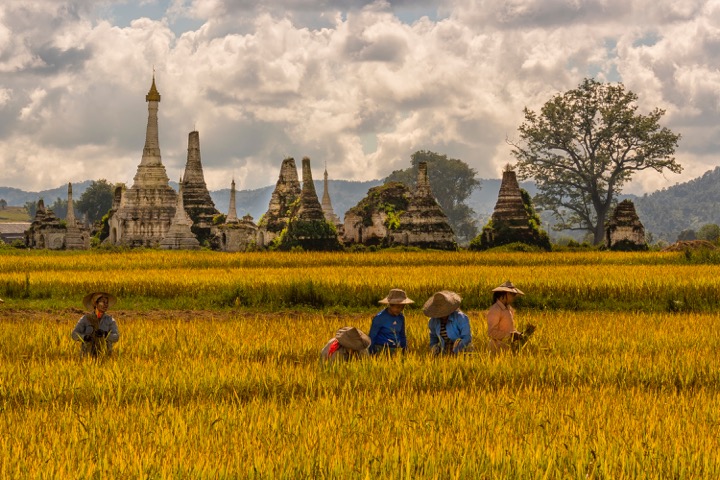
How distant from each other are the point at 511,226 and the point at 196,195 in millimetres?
25573

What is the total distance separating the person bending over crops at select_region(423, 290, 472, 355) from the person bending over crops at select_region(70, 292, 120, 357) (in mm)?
3990

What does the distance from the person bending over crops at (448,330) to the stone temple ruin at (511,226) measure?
35.4 meters

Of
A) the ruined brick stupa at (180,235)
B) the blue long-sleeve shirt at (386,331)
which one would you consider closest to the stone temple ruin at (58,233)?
the ruined brick stupa at (180,235)

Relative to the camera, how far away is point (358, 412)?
772 centimetres

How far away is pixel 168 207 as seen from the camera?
59469mm

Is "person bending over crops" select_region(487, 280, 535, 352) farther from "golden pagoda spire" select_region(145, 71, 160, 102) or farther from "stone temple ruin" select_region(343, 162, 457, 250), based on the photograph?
"golden pagoda spire" select_region(145, 71, 160, 102)

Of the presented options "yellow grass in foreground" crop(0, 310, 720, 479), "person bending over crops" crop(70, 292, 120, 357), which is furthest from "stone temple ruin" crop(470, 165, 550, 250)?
"person bending over crops" crop(70, 292, 120, 357)

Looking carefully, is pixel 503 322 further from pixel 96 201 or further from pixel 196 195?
pixel 96 201

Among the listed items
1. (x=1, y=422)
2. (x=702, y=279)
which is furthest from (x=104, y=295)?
(x=702, y=279)

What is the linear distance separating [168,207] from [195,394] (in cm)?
5169

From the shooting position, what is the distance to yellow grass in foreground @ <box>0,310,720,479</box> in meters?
6.23

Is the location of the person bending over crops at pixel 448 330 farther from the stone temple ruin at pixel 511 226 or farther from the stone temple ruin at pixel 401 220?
the stone temple ruin at pixel 511 226

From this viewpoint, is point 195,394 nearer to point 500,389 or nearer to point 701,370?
point 500,389

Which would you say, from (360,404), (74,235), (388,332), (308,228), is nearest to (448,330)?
(388,332)
